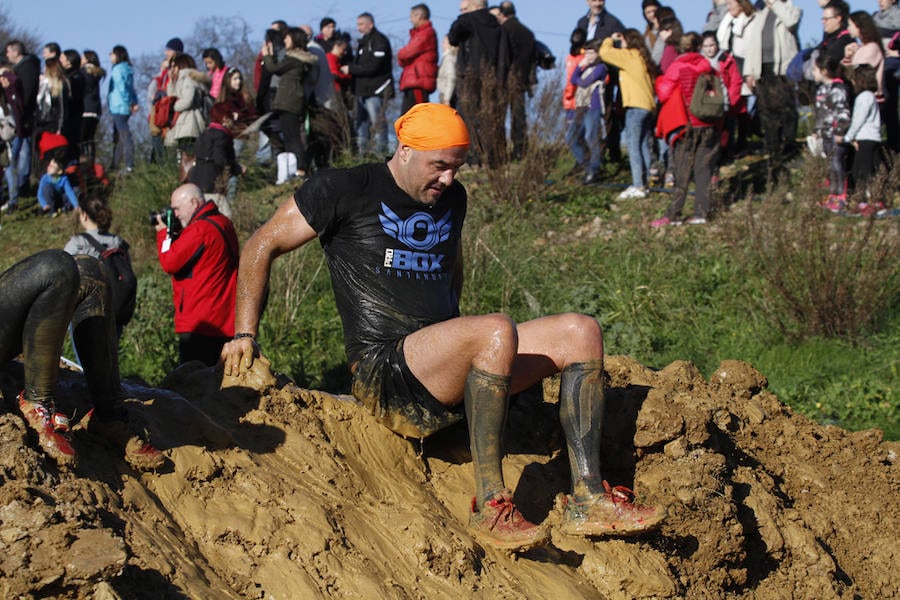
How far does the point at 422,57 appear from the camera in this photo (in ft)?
45.9

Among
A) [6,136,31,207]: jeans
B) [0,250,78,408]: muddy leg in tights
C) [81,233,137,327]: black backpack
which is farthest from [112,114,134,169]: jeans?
[0,250,78,408]: muddy leg in tights

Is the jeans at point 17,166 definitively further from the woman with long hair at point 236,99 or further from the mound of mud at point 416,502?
the mound of mud at point 416,502

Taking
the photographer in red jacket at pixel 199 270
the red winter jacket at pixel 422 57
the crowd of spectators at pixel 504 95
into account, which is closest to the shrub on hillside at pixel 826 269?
the crowd of spectators at pixel 504 95

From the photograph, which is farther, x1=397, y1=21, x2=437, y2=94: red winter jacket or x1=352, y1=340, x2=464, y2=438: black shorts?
x1=397, y1=21, x2=437, y2=94: red winter jacket

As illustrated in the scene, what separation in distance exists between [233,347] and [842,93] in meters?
8.21

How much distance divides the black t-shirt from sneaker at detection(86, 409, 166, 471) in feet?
3.45

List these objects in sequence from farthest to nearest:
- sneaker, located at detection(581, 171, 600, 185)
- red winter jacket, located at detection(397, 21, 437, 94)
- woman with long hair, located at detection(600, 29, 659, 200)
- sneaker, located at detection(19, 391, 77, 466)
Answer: red winter jacket, located at detection(397, 21, 437, 94), sneaker, located at detection(581, 171, 600, 185), woman with long hair, located at detection(600, 29, 659, 200), sneaker, located at detection(19, 391, 77, 466)

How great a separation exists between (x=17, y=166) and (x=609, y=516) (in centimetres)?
1312

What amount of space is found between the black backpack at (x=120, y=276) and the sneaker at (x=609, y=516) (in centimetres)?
366

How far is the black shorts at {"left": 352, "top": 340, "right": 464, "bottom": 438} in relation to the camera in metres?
4.82

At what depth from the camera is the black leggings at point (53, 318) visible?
406cm

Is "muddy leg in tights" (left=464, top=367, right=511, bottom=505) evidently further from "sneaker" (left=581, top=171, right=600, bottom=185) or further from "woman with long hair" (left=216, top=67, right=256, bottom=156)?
"sneaker" (left=581, top=171, right=600, bottom=185)

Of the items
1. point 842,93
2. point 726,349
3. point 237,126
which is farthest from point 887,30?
point 237,126

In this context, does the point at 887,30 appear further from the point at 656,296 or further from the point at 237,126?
the point at 237,126
